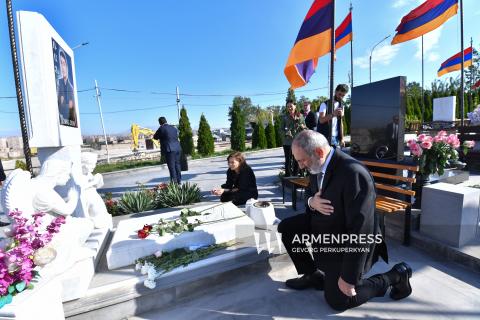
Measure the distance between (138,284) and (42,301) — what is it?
0.68 m

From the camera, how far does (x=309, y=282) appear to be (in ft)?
7.25

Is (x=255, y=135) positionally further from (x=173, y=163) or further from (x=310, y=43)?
(x=310, y=43)

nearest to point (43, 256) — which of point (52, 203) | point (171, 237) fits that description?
point (52, 203)

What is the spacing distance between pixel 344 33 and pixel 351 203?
666 cm

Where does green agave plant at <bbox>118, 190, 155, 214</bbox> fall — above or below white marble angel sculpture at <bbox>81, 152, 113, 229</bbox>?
below

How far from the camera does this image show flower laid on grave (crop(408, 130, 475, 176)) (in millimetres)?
3205

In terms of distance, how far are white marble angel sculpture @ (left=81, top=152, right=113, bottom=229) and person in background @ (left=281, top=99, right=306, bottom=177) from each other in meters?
3.70

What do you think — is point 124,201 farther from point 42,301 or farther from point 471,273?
point 471,273

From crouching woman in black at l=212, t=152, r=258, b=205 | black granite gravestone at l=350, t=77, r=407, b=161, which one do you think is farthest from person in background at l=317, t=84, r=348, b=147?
crouching woman in black at l=212, t=152, r=258, b=205

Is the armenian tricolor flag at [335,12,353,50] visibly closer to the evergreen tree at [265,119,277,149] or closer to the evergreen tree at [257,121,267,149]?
the evergreen tree at [257,121,267,149]

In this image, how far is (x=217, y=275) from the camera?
2332 millimetres

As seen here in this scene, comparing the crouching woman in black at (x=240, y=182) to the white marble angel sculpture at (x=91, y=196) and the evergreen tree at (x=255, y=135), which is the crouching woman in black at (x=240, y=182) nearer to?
the white marble angel sculpture at (x=91, y=196)

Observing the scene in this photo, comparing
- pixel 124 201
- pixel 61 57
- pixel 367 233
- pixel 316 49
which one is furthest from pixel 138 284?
pixel 316 49

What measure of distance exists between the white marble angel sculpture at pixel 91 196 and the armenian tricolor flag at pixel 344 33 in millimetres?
6398
